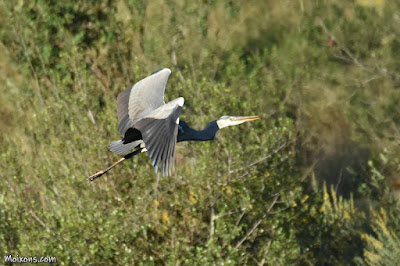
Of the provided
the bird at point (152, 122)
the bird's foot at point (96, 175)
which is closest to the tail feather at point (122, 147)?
the bird at point (152, 122)

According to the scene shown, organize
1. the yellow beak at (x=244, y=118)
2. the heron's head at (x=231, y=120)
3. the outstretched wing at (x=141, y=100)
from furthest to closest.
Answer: the yellow beak at (x=244, y=118)
the heron's head at (x=231, y=120)
the outstretched wing at (x=141, y=100)

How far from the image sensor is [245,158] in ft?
38.1

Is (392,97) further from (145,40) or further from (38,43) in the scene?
(38,43)

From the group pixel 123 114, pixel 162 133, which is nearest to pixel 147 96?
pixel 123 114

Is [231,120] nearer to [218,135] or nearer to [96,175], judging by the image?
[218,135]

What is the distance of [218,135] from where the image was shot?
37.9 feet

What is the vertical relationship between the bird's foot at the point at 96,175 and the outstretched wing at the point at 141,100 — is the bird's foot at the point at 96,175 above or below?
below

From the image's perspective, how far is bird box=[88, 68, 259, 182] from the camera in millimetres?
8773

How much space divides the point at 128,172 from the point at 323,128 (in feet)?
24.4

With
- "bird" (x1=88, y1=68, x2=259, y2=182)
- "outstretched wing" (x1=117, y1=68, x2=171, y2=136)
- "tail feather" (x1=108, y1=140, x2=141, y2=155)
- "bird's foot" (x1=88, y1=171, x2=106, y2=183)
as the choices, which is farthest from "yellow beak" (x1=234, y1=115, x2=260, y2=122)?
"bird's foot" (x1=88, y1=171, x2=106, y2=183)

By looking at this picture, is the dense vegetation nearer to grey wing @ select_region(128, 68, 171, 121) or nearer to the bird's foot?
the bird's foot

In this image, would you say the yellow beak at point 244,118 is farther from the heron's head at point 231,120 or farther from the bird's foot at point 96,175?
the bird's foot at point 96,175

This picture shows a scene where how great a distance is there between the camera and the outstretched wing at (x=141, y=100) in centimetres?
1028

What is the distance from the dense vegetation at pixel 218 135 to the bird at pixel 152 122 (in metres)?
0.78
